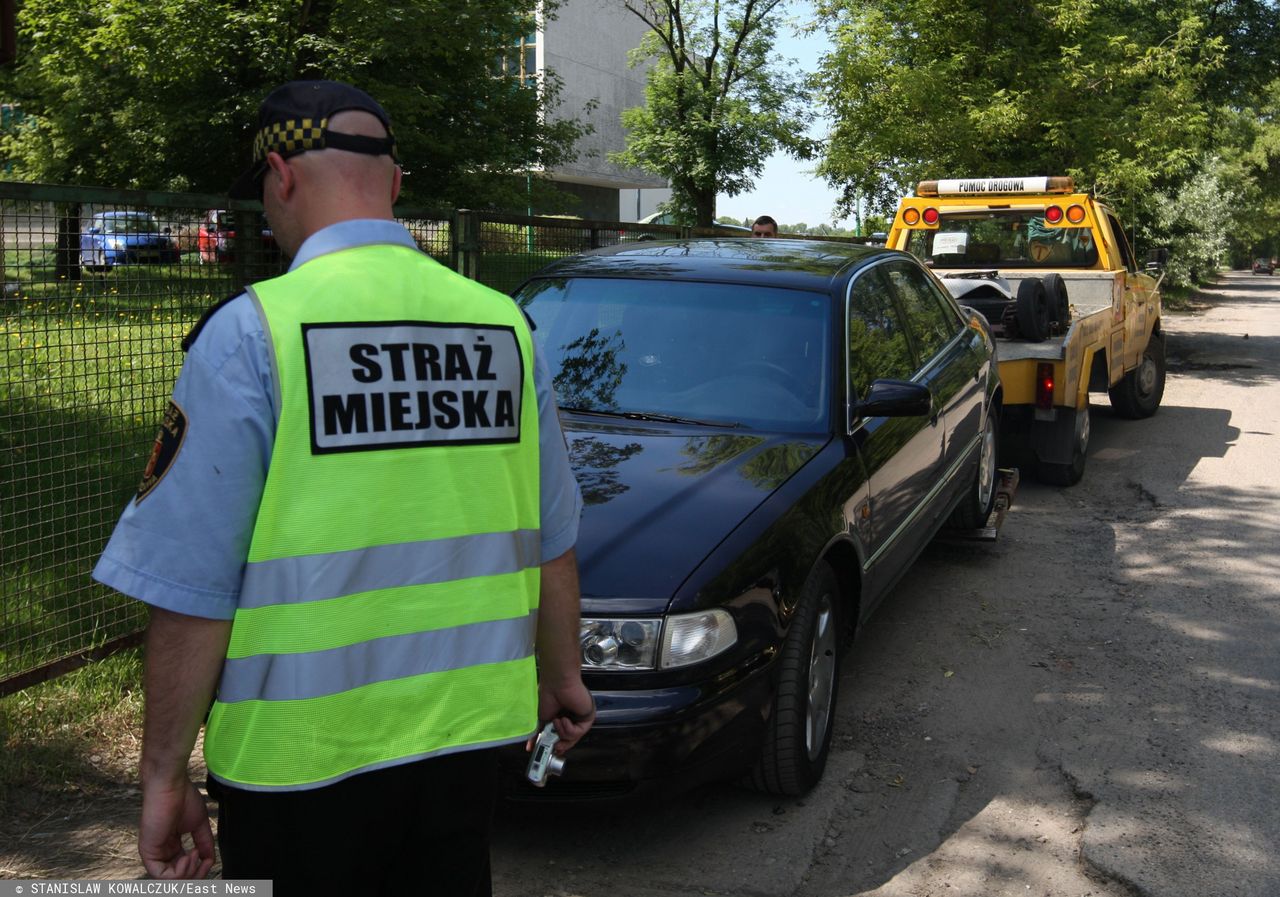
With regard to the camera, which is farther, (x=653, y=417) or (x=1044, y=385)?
(x=1044, y=385)

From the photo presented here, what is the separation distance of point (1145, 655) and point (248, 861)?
4489 millimetres

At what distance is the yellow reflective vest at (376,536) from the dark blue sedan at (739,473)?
149cm

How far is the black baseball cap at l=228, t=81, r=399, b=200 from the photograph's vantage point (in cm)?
190

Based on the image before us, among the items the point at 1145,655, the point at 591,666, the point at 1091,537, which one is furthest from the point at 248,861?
the point at 1091,537

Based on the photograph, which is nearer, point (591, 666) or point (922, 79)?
point (591, 666)

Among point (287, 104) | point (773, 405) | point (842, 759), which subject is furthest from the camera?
point (773, 405)

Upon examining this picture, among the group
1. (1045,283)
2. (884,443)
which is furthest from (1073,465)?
(884,443)

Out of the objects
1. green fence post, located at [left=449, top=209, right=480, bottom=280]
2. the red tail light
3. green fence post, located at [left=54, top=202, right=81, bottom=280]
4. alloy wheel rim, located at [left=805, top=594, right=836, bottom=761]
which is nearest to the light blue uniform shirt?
alloy wheel rim, located at [left=805, top=594, right=836, bottom=761]

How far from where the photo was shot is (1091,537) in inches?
289

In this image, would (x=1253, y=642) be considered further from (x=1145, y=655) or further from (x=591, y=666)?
(x=591, y=666)

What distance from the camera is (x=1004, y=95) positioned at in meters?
14.6

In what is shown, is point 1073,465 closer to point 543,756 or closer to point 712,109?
point 543,756

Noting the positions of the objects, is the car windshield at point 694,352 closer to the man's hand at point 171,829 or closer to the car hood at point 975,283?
the man's hand at point 171,829

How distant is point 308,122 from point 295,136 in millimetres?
30
